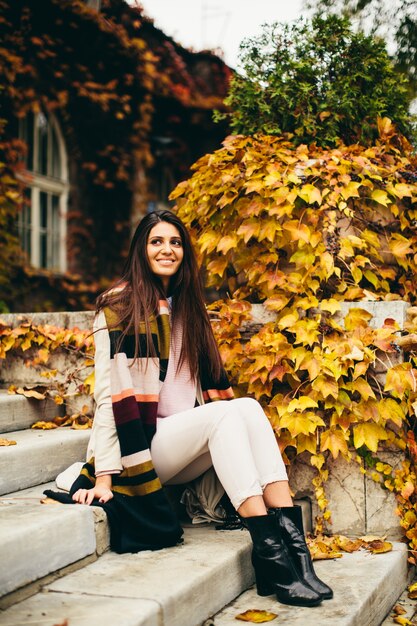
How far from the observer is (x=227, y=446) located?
2.65 meters

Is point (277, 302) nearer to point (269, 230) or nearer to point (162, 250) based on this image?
point (269, 230)

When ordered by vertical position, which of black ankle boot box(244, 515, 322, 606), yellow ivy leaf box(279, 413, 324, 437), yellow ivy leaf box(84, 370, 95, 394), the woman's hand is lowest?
black ankle boot box(244, 515, 322, 606)

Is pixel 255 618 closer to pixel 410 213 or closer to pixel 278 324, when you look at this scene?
pixel 278 324

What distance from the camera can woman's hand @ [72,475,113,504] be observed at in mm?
2637

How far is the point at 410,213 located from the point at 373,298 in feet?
1.87

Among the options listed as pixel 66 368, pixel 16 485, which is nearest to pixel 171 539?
pixel 16 485

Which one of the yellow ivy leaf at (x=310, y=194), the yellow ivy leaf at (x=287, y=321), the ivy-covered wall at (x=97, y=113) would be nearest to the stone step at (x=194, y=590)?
the yellow ivy leaf at (x=287, y=321)

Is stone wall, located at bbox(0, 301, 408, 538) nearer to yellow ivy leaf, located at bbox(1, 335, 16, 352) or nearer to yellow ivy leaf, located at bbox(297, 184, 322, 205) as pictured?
yellow ivy leaf, located at bbox(297, 184, 322, 205)

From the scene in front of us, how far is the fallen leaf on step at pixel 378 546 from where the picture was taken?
10.1 ft

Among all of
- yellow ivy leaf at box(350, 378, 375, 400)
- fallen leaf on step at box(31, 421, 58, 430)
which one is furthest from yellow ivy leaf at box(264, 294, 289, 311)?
fallen leaf on step at box(31, 421, 58, 430)

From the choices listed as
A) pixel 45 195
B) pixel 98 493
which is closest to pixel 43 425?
pixel 98 493

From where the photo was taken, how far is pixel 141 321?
2891 mm

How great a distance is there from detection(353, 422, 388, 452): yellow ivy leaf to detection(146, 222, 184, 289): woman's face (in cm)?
112

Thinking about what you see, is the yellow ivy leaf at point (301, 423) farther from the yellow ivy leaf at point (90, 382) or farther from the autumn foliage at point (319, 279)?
the yellow ivy leaf at point (90, 382)
